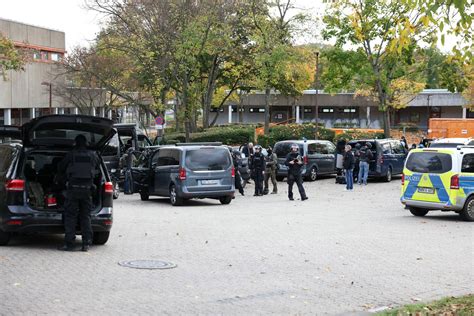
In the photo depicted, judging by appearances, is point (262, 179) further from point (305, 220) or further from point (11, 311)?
point (11, 311)

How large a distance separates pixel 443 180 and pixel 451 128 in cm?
3663

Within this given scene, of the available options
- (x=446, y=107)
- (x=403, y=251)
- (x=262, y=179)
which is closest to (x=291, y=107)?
(x=446, y=107)

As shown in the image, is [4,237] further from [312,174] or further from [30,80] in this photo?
[30,80]

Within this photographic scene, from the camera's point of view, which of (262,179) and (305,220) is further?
(262,179)

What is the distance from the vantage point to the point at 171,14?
37812mm

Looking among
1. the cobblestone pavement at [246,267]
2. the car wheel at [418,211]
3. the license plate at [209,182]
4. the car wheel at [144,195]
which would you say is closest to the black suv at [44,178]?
the cobblestone pavement at [246,267]

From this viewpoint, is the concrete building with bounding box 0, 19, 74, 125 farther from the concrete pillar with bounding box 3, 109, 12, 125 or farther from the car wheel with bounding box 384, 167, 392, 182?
A: the car wheel with bounding box 384, 167, 392, 182

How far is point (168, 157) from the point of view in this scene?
22.9 meters

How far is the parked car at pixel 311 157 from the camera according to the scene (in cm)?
3315

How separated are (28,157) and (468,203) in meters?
11.0

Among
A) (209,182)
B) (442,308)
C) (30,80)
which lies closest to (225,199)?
(209,182)

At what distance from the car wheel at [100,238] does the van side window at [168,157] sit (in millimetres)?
9689

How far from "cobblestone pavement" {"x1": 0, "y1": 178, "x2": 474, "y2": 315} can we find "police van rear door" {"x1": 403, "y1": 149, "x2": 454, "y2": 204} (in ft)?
2.19

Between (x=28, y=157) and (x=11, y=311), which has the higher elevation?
(x=28, y=157)
